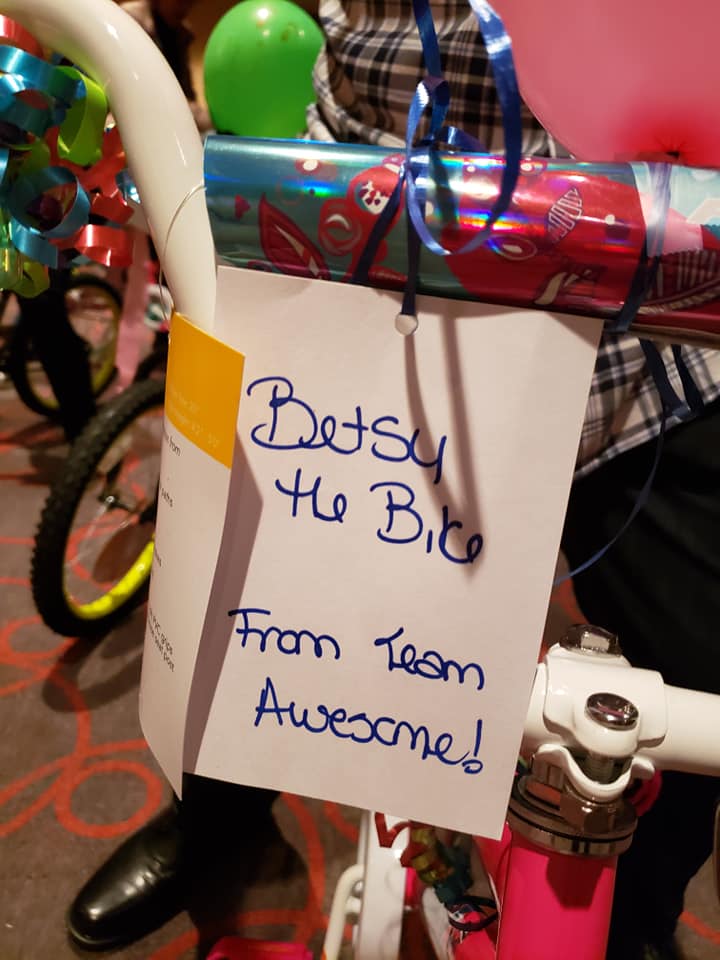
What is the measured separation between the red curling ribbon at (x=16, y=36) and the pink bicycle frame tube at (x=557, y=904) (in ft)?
1.65

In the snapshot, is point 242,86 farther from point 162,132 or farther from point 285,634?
point 285,634

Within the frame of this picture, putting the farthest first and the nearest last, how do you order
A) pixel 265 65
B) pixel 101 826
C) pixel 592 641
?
pixel 101 826, pixel 265 65, pixel 592 641

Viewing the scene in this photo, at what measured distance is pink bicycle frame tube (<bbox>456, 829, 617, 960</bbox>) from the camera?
348 millimetres

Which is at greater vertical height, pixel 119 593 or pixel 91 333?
pixel 91 333

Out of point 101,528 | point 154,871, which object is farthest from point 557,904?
point 101,528

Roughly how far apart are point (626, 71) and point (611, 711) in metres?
0.29

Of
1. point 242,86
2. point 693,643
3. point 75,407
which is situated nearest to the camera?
point 693,643

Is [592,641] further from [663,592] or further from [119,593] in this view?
[119,593]

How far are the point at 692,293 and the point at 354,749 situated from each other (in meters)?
0.25

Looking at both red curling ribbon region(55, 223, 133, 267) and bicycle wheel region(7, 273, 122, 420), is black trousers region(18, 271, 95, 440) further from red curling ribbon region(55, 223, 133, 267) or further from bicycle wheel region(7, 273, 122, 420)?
red curling ribbon region(55, 223, 133, 267)

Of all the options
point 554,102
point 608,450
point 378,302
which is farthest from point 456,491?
point 608,450

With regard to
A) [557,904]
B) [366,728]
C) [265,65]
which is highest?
[265,65]

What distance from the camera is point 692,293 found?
25 centimetres

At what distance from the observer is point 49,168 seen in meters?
0.37
